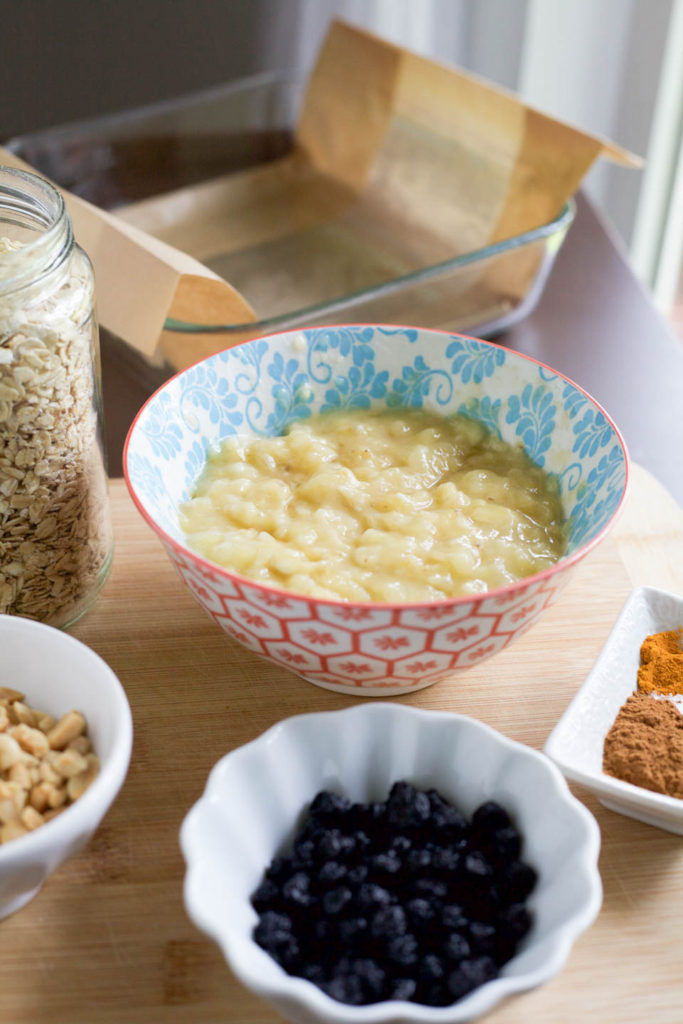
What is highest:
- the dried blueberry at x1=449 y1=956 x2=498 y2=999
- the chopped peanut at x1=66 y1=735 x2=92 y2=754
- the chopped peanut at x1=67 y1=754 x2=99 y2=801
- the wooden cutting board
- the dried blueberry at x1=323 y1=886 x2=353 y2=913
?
the dried blueberry at x1=449 y1=956 x2=498 y2=999

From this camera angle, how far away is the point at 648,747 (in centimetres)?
97

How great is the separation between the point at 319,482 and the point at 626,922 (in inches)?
20.0

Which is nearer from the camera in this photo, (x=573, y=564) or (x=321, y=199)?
(x=573, y=564)

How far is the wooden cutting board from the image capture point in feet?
2.77

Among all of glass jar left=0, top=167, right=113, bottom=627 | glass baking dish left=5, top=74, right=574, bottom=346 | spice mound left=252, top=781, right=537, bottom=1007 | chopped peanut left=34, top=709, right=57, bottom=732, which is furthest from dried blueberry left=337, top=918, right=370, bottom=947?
glass baking dish left=5, top=74, right=574, bottom=346

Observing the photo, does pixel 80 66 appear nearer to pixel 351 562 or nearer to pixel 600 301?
pixel 600 301

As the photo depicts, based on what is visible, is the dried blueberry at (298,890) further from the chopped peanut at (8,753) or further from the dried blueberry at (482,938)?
the chopped peanut at (8,753)

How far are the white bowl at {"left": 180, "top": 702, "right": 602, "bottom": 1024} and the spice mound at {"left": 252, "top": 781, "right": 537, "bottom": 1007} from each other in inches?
0.6

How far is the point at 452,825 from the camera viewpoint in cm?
88

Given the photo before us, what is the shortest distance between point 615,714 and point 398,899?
0.31 meters

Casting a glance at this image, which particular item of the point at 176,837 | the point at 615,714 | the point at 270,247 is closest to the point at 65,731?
the point at 176,837

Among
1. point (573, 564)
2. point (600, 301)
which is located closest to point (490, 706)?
point (573, 564)

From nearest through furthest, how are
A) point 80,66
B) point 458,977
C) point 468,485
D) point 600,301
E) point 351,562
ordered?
point 458,977, point 351,562, point 468,485, point 600,301, point 80,66

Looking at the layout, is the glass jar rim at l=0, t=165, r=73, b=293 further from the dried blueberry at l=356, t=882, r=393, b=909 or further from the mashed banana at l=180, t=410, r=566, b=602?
the dried blueberry at l=356, t=882, r=393, b=909
